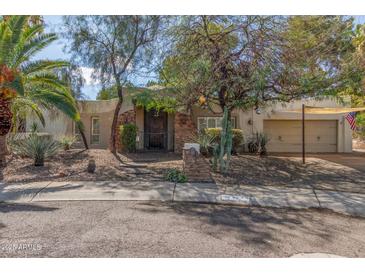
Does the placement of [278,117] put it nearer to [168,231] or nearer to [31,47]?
[31,47]

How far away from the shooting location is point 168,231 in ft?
16.5

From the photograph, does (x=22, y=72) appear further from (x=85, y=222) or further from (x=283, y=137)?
(x=283, y=137)

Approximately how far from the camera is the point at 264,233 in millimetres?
5008

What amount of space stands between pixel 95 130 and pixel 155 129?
4080mm

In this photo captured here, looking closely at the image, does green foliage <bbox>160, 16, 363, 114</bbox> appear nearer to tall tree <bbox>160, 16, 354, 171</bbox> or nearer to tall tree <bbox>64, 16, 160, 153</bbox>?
tall tree <bbox>160, 16, 354, 171</bbox>

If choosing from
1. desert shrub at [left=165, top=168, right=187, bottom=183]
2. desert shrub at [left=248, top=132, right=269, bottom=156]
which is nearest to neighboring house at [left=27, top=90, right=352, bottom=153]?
desert shrub at [left=248, top=132, right=269, bottom=156]

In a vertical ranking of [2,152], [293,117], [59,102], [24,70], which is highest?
[24,70]

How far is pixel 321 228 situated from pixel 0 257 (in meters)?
5.14

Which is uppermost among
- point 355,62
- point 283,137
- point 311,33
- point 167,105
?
point 311,33

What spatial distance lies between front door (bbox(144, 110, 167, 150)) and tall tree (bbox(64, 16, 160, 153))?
477cm

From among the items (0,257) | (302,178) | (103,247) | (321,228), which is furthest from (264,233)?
(302,178)

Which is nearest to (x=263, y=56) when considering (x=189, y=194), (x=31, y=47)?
(x=189, y=194)

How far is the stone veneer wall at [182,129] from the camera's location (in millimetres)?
15539

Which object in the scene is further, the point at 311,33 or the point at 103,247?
the point at 311,33
